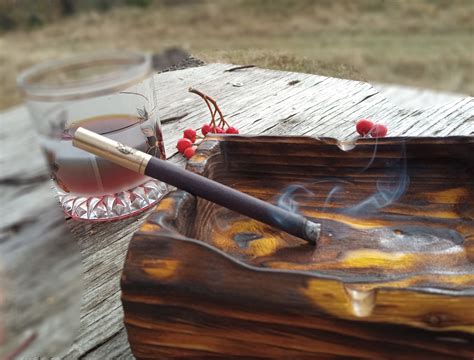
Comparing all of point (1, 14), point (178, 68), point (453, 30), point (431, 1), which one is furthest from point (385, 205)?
point (453, 30)

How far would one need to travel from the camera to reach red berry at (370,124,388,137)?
122cm

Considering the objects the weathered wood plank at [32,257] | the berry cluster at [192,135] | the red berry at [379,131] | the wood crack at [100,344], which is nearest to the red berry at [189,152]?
the berry cluster at [192,135]

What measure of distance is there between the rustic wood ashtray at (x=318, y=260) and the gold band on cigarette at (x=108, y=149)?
79 mm

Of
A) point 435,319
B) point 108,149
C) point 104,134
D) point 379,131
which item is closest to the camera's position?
point 435,319

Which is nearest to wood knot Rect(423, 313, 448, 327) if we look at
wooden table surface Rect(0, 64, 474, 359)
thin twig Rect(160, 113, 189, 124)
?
wooden table surface Rect(0, 64, 474, 359)

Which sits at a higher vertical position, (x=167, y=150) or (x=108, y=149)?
(x=108, y=149)

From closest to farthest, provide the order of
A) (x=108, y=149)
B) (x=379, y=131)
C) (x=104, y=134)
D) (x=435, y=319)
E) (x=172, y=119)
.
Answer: (x=435, y=319) < (x=108, y=149) < (x=104, y=134) < (x=379, y=131) < (x=172, y=119)

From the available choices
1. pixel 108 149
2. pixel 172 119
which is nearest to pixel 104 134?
pixel 108 149

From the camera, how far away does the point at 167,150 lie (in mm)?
1295

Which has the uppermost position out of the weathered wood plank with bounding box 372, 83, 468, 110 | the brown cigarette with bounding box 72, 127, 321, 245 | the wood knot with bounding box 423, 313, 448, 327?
the brown cigarette with bounding box 72, 127, 321, 245

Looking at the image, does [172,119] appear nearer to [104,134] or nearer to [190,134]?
[190,134]

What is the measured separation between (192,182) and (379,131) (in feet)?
2.07

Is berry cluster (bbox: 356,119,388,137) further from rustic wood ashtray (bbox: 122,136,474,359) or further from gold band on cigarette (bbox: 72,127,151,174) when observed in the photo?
gold band on cigarette (bbox: 72,127,151,174)

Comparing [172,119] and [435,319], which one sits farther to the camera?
[172,119]
